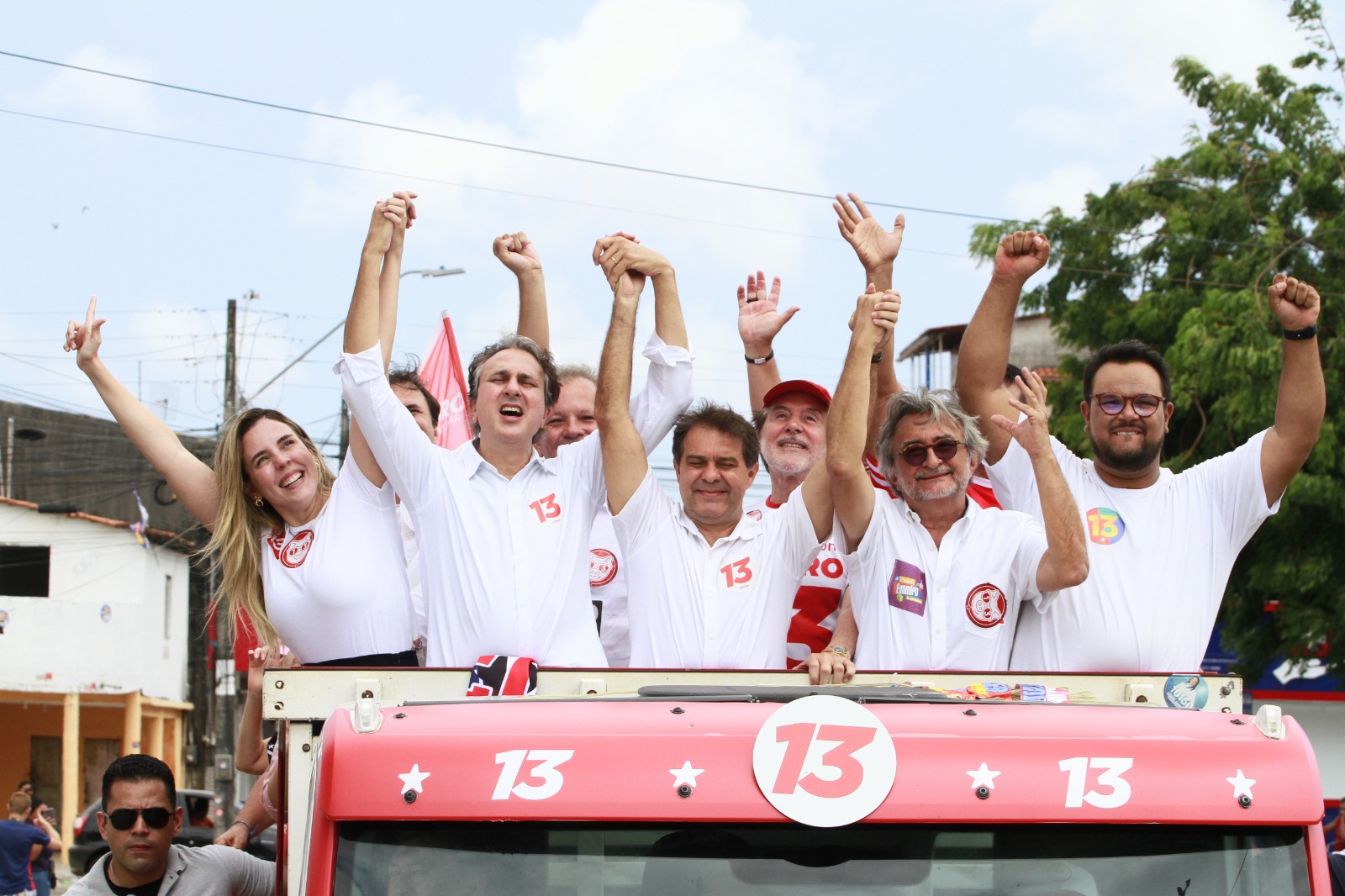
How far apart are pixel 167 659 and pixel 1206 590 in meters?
34.4

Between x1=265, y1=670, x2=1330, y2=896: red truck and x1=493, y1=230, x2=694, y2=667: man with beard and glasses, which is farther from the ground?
x1=493, y1=230, x2=694, y2=667: man with beard and glasses

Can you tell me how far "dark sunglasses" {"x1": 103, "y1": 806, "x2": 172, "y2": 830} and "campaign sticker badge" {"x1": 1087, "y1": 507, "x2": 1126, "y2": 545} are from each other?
281 centimetres

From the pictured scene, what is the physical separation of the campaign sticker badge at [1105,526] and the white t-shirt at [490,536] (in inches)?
58.9

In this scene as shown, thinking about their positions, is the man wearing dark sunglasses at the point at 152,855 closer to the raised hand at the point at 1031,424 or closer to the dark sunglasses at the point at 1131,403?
the raised hand at the point at 1031,424

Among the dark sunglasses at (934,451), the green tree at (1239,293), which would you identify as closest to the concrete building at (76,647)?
the green tree at (1239,293)

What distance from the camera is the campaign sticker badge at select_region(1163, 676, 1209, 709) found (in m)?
3.59

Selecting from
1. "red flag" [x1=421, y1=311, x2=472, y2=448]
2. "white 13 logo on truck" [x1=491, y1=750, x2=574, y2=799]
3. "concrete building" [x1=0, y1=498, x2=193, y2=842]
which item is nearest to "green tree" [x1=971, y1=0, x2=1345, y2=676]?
"red flag" [x1=421, y1=311, x2=472, y2=448]

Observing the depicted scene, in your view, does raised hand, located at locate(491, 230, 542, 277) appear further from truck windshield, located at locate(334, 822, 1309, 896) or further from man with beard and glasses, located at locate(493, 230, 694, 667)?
truck windshield, located at locate(334, 822, 1309, 896)

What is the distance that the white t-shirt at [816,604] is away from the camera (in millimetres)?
5164

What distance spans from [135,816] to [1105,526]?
2934mm

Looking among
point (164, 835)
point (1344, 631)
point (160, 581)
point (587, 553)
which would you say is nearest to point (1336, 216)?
point (1344, 631)

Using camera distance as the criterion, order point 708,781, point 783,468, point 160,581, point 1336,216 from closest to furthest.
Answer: point 708,781, point 783,468, point 1336,216, point 160,581

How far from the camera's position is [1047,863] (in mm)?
2908

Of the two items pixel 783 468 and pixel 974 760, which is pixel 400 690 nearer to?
pixel 974 760
